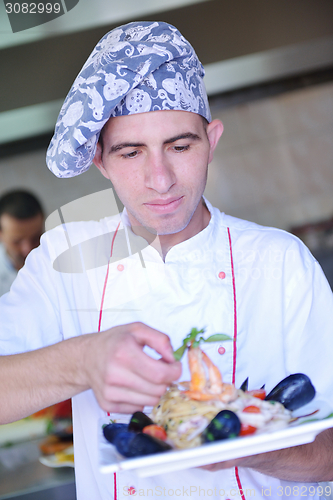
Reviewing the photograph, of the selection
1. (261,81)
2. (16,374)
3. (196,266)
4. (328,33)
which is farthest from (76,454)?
(261,81)

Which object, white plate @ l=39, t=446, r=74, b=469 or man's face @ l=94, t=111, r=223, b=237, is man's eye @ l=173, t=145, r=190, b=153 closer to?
man's face @ l=94, t=111, r=223, b=237

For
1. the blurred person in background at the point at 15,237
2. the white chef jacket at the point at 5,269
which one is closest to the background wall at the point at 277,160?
the blurred person in background at the point at 15,237

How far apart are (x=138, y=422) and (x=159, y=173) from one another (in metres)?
0.43

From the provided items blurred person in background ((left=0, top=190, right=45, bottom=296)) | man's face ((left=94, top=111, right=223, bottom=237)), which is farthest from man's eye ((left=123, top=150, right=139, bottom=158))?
blurred person in background ((left=0, top=190, right=45, bottom=296))

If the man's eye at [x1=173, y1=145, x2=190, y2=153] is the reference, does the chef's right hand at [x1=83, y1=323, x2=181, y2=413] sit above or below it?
below

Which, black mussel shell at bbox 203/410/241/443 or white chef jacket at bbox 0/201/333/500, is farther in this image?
white chef jacket at bbox 0/201/333/500

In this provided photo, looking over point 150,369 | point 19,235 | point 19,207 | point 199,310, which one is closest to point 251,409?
point 150,369

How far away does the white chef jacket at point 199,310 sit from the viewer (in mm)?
771

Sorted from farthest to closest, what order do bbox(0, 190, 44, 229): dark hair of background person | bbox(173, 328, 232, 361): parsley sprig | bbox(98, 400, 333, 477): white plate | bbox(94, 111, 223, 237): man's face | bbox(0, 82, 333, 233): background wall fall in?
bbox(0, 82, 333, 233): background wall
bbox(0, 190, 44, 229): dark hair of background person
bbox(94, 111, 223, 237): man's face
bbox(173, 328, 232, 361): parsley sprig
bbox(98, 400, 333, 477): white plate

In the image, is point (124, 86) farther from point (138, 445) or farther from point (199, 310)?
point (138, 445)

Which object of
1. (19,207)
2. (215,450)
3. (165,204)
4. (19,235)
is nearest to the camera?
(215,450)

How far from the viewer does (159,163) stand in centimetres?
78

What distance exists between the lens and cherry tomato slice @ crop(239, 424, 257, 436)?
1.60 feet

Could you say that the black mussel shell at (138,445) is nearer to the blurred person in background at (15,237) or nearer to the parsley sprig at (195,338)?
the parsley sprig at (195,338)
